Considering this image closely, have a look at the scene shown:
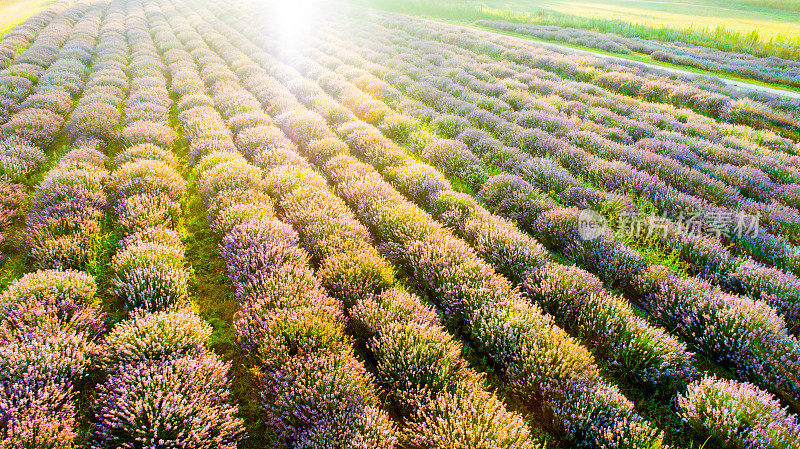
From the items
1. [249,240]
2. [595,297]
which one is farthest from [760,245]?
[249,240]

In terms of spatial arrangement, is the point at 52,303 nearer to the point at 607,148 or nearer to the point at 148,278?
the point at 148,278

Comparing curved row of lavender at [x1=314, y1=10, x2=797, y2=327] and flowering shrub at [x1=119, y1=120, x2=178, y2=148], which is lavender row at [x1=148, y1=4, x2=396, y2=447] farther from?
curved row of lavender at [x1=314, y1=10, x2=797, y2=327]

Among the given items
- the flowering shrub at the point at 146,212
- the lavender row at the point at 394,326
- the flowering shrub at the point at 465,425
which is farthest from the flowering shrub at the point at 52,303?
the flowering shrub at the point at 465,425

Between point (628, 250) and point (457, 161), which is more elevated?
point (457, 161)

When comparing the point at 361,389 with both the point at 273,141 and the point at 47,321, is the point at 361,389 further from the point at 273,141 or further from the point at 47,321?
the point at 273,141

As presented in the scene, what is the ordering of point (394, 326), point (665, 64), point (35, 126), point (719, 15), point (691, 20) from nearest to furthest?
point (394, 326), point (35, 126), point (665, 64), point (691, 20), point (719, 15)

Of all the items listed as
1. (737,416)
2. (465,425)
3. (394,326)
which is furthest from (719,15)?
(465,425)
